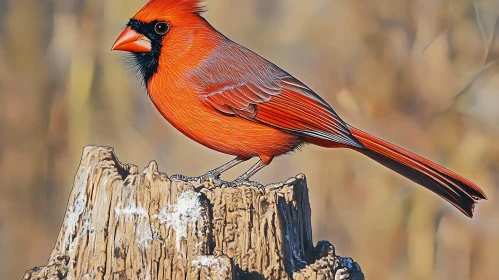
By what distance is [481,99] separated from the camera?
361 centimetres

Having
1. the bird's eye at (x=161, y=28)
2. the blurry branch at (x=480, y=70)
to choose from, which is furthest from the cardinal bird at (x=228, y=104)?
the blurry branch at (x=480, y=70)

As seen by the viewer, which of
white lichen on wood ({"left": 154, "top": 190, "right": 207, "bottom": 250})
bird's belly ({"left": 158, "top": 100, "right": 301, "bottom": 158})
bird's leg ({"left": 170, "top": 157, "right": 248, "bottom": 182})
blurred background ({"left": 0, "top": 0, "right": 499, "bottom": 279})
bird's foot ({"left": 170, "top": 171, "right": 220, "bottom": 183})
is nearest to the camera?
white lichen on wood ({"left": 154, "top": 190, "right": 207, "bottom": 250})

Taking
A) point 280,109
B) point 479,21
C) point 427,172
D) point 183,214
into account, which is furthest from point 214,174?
point 479,21

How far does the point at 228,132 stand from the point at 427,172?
0.71m

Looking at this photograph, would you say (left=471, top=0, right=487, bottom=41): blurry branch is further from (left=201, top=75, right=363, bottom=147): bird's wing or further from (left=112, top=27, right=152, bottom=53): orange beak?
(left=112, top=27, right=152, bottom=53): orange beak

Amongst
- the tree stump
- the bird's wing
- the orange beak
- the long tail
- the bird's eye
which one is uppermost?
the bird's eye

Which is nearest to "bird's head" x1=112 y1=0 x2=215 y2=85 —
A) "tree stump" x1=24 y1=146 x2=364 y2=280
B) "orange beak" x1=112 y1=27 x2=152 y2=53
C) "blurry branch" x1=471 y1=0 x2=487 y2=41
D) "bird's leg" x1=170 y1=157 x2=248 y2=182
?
"orange beak" x1=112 y1=27 x2=152 y2=53

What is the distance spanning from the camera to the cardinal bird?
8.18ft

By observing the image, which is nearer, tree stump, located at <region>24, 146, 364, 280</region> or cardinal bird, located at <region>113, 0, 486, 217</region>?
tree stump, located at <region>24, 146, 364, 280</region>

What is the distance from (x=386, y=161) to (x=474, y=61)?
4.26ft

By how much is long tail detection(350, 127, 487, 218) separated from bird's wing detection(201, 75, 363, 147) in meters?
0.08

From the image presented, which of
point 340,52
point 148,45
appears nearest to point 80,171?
point 148,45

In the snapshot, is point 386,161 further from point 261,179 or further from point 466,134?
point 466,134

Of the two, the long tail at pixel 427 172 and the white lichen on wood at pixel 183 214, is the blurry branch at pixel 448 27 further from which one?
the white lichen on wood at pixel 183 214
